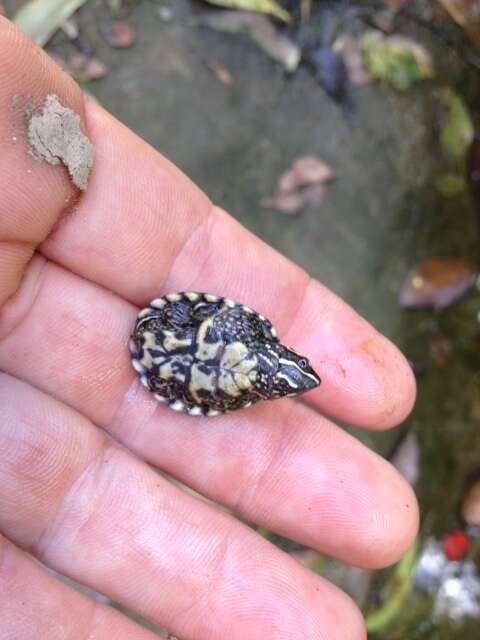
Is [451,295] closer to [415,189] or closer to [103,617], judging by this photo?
[415,189]

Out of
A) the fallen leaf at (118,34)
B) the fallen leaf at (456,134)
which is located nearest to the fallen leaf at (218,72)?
the fallen leaf at (118,34)

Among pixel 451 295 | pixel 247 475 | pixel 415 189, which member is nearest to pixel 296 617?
pixel 247 475

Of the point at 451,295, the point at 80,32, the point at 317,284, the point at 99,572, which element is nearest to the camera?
the point at 99,572

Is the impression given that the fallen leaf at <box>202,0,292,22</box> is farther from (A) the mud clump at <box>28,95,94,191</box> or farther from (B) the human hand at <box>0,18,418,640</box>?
(A) the mud clump at <box>28,95,94,191</box>

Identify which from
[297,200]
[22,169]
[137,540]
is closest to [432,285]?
[297,200]

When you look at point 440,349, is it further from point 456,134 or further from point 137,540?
point 137,540

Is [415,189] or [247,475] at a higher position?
[415,189]
